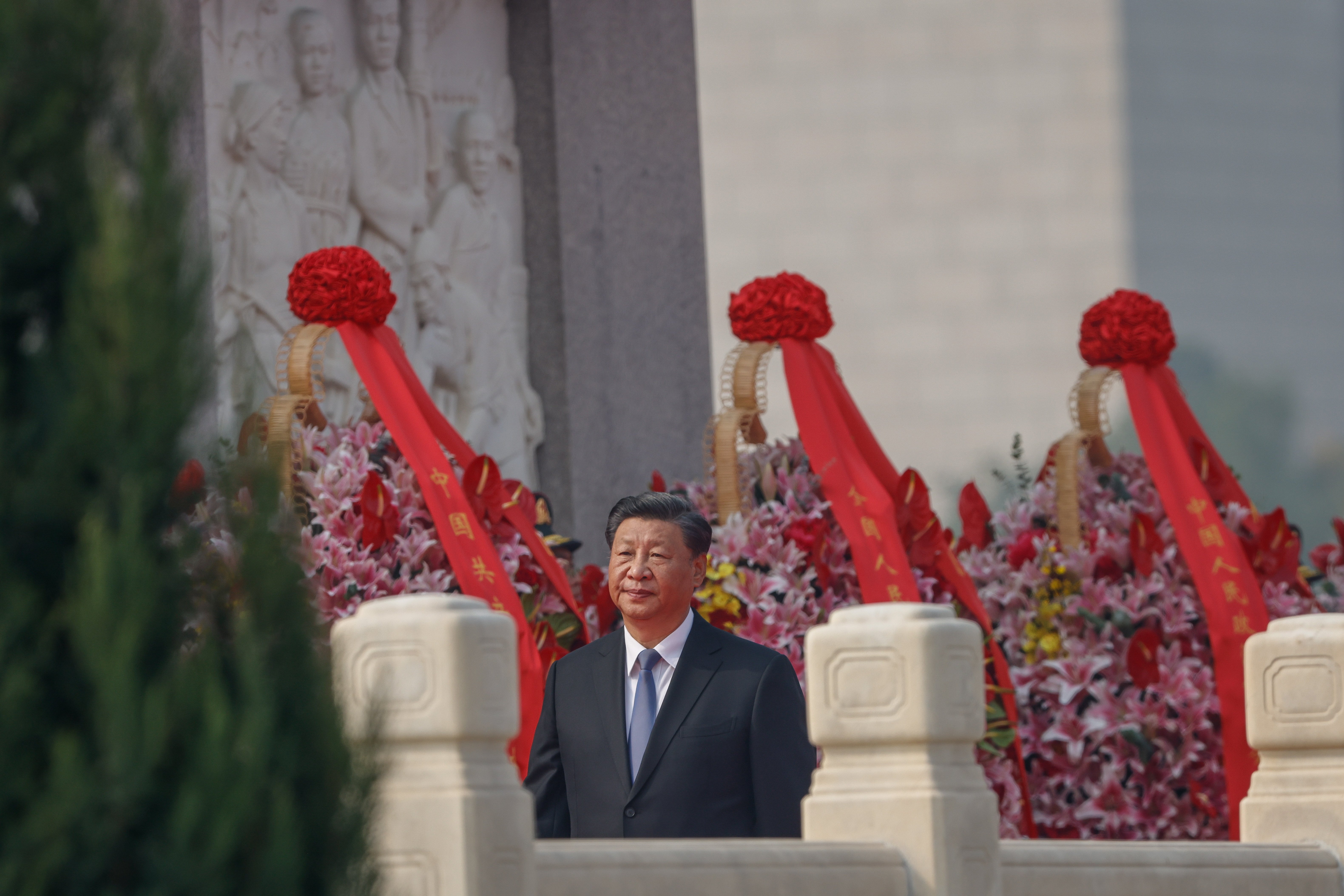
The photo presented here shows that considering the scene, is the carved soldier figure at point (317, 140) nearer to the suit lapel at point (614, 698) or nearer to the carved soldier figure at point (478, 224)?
the carved soldier figure at point (478, 224)

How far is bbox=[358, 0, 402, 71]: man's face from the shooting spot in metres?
7.12

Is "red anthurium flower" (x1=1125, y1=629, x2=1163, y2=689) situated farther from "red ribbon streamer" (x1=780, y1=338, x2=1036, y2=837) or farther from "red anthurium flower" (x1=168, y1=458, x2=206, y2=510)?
"red anthurium flower" (x1=168, y1=458, x2=206, y2=510)

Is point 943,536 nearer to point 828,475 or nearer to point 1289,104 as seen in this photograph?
point 828,475

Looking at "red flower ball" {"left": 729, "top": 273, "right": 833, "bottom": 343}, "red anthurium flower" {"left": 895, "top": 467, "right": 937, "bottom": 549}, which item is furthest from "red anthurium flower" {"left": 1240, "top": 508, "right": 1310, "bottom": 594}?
"red flower ball" {"left": 729, "top": 273, "right": 833, "bottom": 343}

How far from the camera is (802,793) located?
13.8ft

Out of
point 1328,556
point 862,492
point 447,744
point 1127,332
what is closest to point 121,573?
point 447,744

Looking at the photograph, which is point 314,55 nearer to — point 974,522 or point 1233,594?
point 974,522

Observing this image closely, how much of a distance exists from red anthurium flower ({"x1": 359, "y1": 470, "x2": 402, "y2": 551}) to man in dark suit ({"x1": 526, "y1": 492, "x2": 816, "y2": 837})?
42.7 inches

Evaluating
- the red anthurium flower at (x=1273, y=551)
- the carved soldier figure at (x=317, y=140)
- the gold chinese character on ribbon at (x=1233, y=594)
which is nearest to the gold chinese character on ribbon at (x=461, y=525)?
the carved soldier figure at (x=317, y=140)

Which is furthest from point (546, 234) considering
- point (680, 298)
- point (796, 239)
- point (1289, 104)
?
point (1289, 104)

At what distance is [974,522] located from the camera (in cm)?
655

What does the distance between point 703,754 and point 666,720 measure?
11cm

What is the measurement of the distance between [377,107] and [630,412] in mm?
1552

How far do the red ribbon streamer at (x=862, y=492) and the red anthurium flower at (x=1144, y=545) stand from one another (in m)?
0.48
